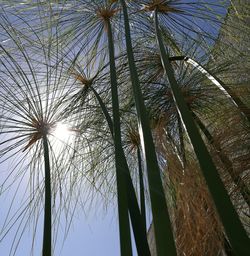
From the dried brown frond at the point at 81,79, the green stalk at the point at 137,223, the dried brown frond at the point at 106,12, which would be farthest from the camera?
the dried brown frond at the point at 81,79

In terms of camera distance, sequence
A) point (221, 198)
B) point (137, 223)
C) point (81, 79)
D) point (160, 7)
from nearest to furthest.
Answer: point (221, 198) < point (137, 223) < point (160, 7) < point (81, 79)

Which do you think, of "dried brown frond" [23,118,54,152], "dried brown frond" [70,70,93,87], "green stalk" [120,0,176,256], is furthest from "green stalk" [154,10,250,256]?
"dried brown frond" [70,70,93,87]

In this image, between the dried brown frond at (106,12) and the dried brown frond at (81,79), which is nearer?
the dried brown frond at (106,12)

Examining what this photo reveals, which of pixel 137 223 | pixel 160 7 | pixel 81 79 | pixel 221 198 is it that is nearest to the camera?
pixel 221 198

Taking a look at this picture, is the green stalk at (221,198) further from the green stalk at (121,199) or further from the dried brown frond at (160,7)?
the dried brown frond at (160,7)

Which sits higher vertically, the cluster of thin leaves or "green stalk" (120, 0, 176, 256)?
the cluster of thin leaves

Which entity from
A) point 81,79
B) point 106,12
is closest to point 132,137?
point 81,79

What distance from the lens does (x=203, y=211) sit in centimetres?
83

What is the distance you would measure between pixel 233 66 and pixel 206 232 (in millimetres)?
621

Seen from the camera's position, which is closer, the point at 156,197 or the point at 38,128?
the point at 156,197

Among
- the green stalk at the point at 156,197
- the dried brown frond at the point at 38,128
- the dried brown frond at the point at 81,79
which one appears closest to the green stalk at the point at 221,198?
the green stalk at the point at 156,197

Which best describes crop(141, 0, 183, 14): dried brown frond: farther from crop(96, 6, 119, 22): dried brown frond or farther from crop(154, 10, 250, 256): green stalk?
crop(154, 10, 250, 256): green stalk

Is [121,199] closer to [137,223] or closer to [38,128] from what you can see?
[137,223]

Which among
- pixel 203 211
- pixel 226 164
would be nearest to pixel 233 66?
pixel 226 164
